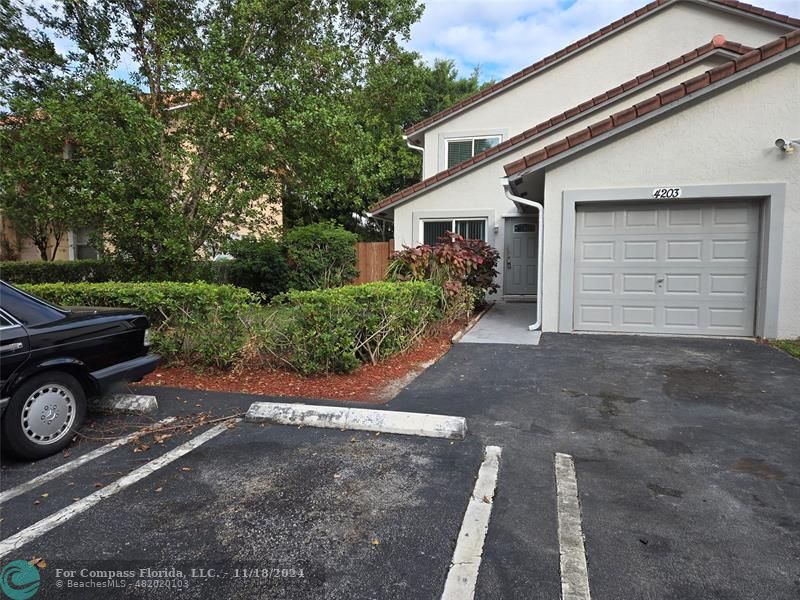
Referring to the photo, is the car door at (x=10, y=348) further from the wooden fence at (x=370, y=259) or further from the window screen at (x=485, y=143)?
the window screen at (x=485, y=143)

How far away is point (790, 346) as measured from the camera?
755cm

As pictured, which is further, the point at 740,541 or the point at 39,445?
the point at 39,445

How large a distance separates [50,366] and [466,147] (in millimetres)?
13632

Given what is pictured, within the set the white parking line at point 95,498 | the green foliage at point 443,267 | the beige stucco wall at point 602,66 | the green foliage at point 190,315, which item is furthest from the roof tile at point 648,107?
the white parking line at point 95,498

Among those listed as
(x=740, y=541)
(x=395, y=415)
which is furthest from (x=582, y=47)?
(x=740, y=541)

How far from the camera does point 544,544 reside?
2.77 metres

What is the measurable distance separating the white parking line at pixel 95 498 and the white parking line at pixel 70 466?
500 millimetres

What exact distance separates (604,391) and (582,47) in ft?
39.1

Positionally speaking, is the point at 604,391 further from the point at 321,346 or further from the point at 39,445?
the point at 39,445

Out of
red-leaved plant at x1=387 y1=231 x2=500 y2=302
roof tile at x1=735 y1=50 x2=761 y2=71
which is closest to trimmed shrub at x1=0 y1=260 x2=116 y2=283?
red-leaved plant at x1=387 y1=231 x2=500 y2=302

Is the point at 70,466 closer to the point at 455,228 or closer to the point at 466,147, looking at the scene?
the point at 455,228

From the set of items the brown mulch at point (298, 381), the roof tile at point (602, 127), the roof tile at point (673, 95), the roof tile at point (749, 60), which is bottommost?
the brown mulch at point (298, 381)

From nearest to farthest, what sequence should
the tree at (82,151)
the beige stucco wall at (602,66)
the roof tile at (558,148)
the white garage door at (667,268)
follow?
the tree at (82,151), the white garage door at (667,268), the roof tile at (558,148), the beige stucco wall at (602,66)

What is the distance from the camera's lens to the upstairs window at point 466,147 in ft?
50.2
